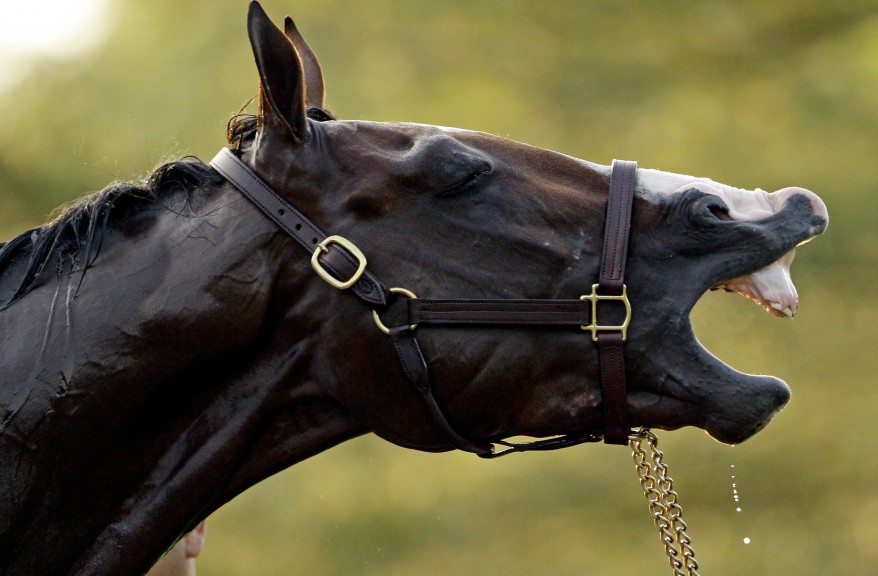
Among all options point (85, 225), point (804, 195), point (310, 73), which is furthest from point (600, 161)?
point (85, 225)

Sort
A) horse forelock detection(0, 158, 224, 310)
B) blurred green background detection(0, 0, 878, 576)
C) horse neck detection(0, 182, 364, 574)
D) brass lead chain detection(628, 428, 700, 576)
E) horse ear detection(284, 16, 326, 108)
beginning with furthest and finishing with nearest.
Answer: blurred green background detection(0, 0, 878, 576), horse ear detection(284, 16, 326, 108), brass lead chain detection(628, 428, 700, 576), horse forelock detection(0, 158, 224, 310), horse neck detection(0, 182, 364, 574)

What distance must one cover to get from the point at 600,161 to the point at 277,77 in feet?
24.5

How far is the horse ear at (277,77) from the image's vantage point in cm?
245

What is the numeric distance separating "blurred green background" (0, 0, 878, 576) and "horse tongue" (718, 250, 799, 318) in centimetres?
701

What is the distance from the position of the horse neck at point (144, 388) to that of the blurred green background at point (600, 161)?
23.2 feet

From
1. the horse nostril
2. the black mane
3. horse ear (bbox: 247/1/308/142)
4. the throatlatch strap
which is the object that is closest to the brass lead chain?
the throatlatch strap

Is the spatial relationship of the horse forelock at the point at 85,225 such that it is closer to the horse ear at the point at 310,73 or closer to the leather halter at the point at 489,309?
the leather halter at the point at 489,309

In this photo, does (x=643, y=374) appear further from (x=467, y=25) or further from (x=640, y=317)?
(x=467, y=25)

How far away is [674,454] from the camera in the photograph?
991cm

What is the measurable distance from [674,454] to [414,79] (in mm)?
3922

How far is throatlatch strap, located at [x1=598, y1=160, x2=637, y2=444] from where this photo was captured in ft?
8.16

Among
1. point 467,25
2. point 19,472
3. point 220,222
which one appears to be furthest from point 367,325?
point 467,25

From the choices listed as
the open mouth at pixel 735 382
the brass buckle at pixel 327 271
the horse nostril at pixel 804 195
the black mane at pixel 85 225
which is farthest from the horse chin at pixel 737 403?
the black mane at pixel 85 225

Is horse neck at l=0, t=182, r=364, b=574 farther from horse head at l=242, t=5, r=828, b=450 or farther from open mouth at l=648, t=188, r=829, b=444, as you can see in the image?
open mouth at l=648, t=188, r=829, b=444
